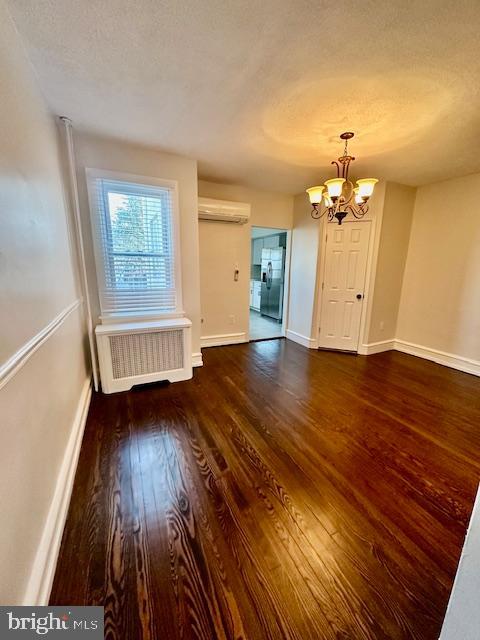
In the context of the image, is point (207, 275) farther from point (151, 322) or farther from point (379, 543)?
point (379, 543)

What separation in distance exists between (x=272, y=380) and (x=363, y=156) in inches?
105

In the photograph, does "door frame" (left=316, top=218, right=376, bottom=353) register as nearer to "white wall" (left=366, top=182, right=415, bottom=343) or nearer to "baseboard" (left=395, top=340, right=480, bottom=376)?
"white wall" (left=366, top=182, right=415, bottom=343)

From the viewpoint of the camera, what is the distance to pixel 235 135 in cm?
237

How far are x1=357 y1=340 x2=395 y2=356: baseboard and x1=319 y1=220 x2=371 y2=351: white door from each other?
0.34ft

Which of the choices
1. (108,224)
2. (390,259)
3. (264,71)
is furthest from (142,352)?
(390,259)

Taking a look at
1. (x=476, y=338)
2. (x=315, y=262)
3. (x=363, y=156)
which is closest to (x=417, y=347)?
(x=476, y=338)

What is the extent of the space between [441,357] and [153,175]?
14.6 feet

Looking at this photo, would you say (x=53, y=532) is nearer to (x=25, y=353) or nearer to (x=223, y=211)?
(x=25, y=353)

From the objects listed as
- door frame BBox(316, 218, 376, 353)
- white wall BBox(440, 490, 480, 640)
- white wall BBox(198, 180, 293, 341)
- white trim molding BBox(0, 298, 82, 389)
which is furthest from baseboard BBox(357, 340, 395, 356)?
white trim molding BBox(0, 298, 82, 389)

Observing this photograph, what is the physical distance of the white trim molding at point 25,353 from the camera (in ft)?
2.92

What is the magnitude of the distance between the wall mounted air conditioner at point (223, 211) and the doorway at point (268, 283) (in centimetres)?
142

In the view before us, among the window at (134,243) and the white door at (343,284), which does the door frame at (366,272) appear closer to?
the white door at (343,284)

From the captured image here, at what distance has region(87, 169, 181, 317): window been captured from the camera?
2.64 metres

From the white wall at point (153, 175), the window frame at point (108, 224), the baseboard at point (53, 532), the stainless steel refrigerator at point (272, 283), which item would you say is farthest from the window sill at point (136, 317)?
the stainless steel refrigerator at point (272, 283)
